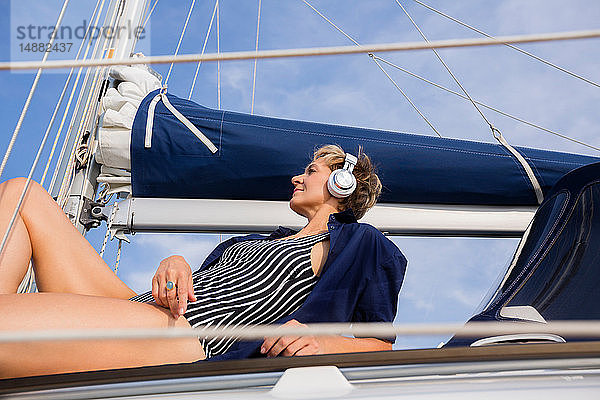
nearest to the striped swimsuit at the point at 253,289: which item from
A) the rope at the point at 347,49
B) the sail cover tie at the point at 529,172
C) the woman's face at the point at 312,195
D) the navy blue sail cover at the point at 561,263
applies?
the woman's face at the point at 312,195

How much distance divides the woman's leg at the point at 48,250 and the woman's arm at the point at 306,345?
0.46 m

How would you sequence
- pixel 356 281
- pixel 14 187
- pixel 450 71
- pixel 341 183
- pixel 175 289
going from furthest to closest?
pixel 450 71
pixel 341 183
pixel 356 281
pixel 14 187
pixel 175 289

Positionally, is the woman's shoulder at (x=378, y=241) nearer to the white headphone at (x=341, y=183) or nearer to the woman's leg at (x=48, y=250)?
the white headphone at (x=341, y=183)

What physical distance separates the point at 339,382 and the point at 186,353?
1.42 feet

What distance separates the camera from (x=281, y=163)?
1.95m

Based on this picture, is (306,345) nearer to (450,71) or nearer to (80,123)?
(80,123)

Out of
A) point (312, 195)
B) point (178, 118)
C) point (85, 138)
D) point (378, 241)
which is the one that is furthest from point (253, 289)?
point (85, 138)

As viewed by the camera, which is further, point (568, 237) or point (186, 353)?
point (568, 237)

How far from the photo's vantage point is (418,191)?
6.49 feet

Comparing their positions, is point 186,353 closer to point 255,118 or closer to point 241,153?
point 241,153

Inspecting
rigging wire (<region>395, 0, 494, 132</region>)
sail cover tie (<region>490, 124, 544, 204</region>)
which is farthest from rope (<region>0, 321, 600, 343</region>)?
sail cover tie (<region>490, 124, 544, 204</region>)

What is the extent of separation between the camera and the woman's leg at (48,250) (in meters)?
1.10

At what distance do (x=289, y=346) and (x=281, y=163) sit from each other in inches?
43.3

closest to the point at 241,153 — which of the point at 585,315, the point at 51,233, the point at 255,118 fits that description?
the point at 255,118
